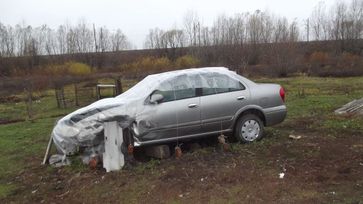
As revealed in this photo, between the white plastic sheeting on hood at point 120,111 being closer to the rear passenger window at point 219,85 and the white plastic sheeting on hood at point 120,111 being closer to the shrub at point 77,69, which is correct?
the rear passenger window at point 219,85

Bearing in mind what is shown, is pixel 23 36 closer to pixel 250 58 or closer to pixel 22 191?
pixel 250 58

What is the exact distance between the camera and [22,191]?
22.8ft

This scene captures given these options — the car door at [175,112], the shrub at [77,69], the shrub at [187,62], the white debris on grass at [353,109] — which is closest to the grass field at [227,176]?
the car door at [175,112]

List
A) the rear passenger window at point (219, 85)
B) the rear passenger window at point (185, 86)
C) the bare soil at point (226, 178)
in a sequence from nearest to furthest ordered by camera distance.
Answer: the bare soil at point (226, 178), the rear passenger window at point (185, 86), the rear passenger window at point (219, 85)

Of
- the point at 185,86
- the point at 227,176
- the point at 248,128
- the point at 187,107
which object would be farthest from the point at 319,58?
the point at 227,176

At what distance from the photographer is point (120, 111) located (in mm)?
7617

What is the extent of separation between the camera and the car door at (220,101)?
26.2 feet

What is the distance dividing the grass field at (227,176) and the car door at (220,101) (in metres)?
0.49

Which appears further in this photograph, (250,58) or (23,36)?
(23,36)

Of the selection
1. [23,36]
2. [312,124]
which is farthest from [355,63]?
[23,36]

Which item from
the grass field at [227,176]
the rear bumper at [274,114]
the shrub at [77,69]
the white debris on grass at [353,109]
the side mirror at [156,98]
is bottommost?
the grass field at [227,176]

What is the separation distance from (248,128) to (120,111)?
2.56m

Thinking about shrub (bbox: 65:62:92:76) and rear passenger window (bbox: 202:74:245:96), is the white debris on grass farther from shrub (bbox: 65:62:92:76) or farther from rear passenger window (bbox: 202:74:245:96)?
shrub (bbox: 65:62:92:76)

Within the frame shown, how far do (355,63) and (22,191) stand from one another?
110 feet
